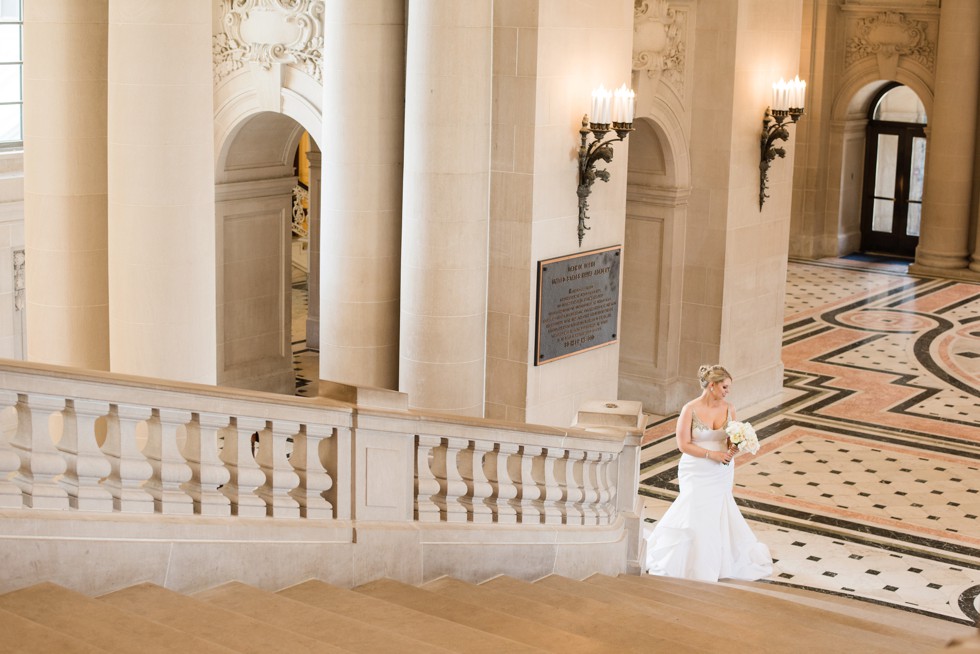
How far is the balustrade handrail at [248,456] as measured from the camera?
448cm

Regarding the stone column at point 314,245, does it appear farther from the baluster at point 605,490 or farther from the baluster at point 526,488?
the baluster at point 526,488

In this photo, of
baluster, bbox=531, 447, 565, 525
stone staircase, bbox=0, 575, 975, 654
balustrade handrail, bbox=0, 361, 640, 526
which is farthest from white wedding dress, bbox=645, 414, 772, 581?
balustrade handrail, bbox=0, 361, 640, 526

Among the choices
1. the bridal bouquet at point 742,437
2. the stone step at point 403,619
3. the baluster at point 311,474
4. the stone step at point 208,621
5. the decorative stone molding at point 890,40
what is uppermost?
the decorative stone molding at point 890,40

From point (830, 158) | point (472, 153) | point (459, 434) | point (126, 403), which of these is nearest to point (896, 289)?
point (830, 158)

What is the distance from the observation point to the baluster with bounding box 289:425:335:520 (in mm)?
5219

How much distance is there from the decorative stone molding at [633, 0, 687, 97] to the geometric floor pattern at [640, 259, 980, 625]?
3682 mm

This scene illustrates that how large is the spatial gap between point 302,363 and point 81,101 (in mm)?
8441

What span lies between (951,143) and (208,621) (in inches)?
806

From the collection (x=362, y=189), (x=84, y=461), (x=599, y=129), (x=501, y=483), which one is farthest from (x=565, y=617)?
(x=599, y=129)

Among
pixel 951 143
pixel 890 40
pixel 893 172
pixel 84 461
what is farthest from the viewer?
pixel 893 172

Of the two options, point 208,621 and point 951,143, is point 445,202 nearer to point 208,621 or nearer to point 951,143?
point 208,621

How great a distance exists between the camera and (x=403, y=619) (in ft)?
15.8

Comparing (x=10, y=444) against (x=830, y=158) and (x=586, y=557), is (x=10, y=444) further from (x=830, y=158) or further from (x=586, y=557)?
(x=830, y=158)

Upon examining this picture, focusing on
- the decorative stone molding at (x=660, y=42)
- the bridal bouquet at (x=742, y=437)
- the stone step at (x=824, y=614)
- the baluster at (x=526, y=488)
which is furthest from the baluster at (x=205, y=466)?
the decorative stone molding at (x=660, y=42)
